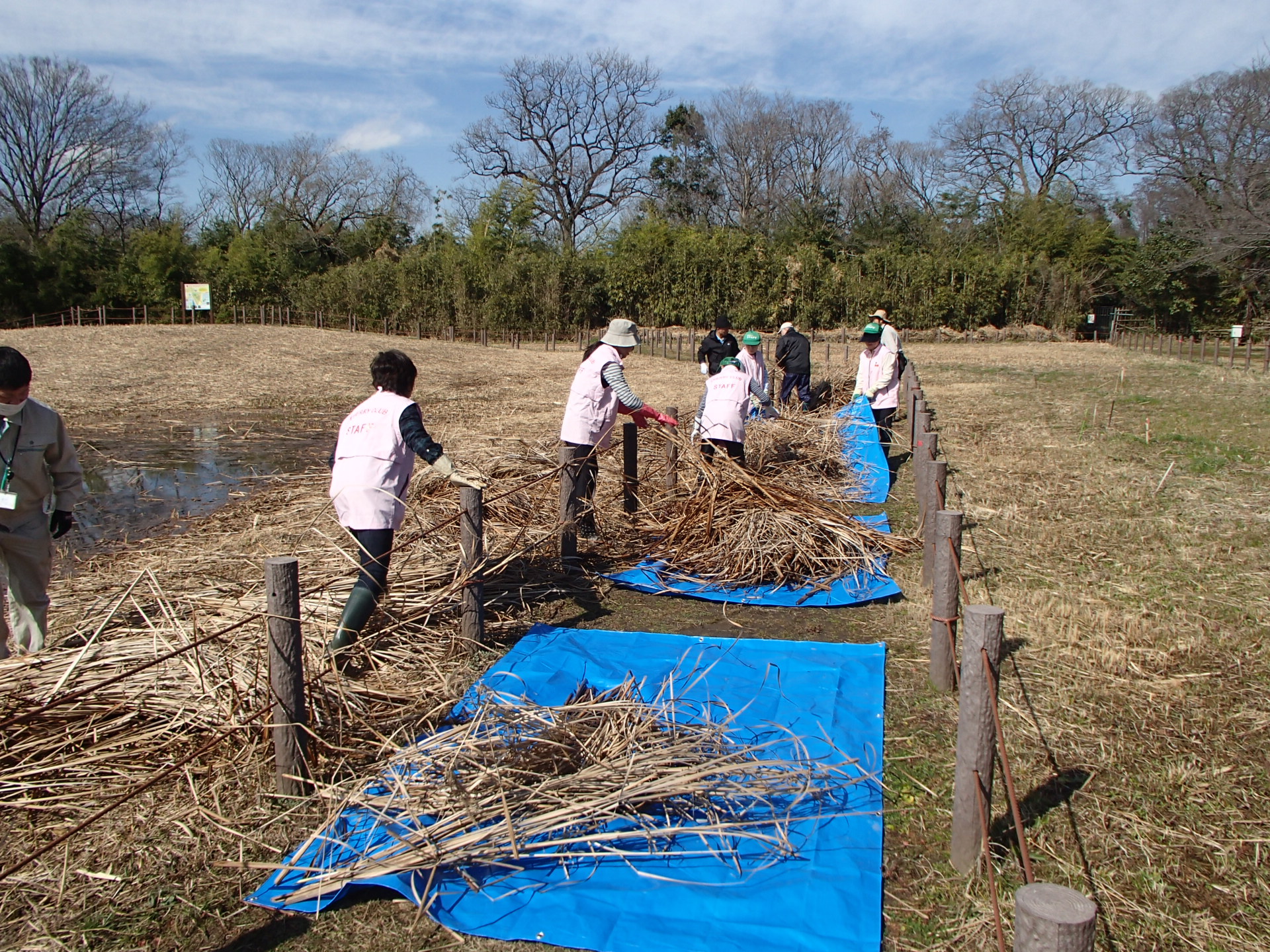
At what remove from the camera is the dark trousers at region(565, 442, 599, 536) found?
221 inches

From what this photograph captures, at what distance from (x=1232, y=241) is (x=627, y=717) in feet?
116

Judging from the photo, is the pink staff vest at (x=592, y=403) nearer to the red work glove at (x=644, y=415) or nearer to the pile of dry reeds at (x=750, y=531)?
the red work glove at (x=644, y=415)

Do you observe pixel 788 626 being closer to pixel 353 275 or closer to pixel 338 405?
pixel 338 405

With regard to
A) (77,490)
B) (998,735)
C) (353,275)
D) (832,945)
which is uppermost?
(353,275)

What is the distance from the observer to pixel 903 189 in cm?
4294

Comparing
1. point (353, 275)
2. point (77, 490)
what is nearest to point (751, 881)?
point (77, 490)

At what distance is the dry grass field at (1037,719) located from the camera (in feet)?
8.24

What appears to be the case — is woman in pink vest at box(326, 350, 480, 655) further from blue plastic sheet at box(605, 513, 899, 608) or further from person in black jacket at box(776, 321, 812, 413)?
person in black jacket at box(776, 321, 812, 413)

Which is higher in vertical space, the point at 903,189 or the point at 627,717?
the point at 903,189

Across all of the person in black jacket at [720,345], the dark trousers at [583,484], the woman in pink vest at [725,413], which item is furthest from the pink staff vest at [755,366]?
the dark trousers at [583,484]

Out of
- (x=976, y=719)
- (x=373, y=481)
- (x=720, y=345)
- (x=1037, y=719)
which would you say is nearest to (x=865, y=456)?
(x=720, y=345)

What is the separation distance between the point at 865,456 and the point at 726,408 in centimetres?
269

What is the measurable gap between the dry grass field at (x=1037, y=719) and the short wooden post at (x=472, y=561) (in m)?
0.28

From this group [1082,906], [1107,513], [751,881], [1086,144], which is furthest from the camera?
[1086,144]
